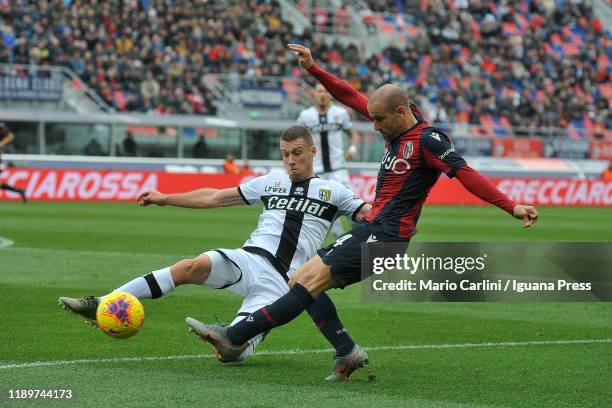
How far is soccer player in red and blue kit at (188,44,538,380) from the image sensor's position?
6.38 metres

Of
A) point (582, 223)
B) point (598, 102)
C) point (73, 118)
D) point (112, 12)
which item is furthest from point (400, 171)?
point (598, 102)

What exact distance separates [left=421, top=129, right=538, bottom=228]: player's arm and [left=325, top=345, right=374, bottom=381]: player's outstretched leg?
122 cm

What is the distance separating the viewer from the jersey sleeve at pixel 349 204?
716cm

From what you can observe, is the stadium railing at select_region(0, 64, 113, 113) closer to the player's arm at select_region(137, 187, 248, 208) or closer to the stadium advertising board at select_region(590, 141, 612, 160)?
the stadium advertising board at select_region(590, 141, 612, 160)

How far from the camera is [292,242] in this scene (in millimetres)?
7242

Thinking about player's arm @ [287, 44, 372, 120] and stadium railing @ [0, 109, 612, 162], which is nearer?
player's arm @ [287, 44, 372, 120]

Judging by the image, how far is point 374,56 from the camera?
41.8 meters

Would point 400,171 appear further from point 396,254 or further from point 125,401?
point 125,401

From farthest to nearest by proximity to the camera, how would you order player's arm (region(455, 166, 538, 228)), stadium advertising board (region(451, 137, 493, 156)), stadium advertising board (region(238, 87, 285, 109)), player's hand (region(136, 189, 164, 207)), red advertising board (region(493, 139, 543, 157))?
red advertising board (region(493, 139, 543, 157)) < stadium advertising board (region(451, 137, 493, 156)) < stadium advertising board (region(238, 87, 285, 109)) < player's hand (region(136, 189, 164, 207)) < player's arm (region(455, 166, 538, 228))

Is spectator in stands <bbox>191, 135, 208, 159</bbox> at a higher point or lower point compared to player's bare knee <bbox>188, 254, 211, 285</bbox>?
lower

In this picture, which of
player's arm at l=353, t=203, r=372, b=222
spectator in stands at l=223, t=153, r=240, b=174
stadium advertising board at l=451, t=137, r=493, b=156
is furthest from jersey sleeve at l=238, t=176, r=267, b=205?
stadium advertising board at l=451, t=137, r=493, b=156

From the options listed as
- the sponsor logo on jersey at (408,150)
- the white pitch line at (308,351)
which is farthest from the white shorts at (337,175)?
the sponsor logo on jersey at (408,150)

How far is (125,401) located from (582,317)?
17.9 ft

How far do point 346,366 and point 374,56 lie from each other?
3599cm
